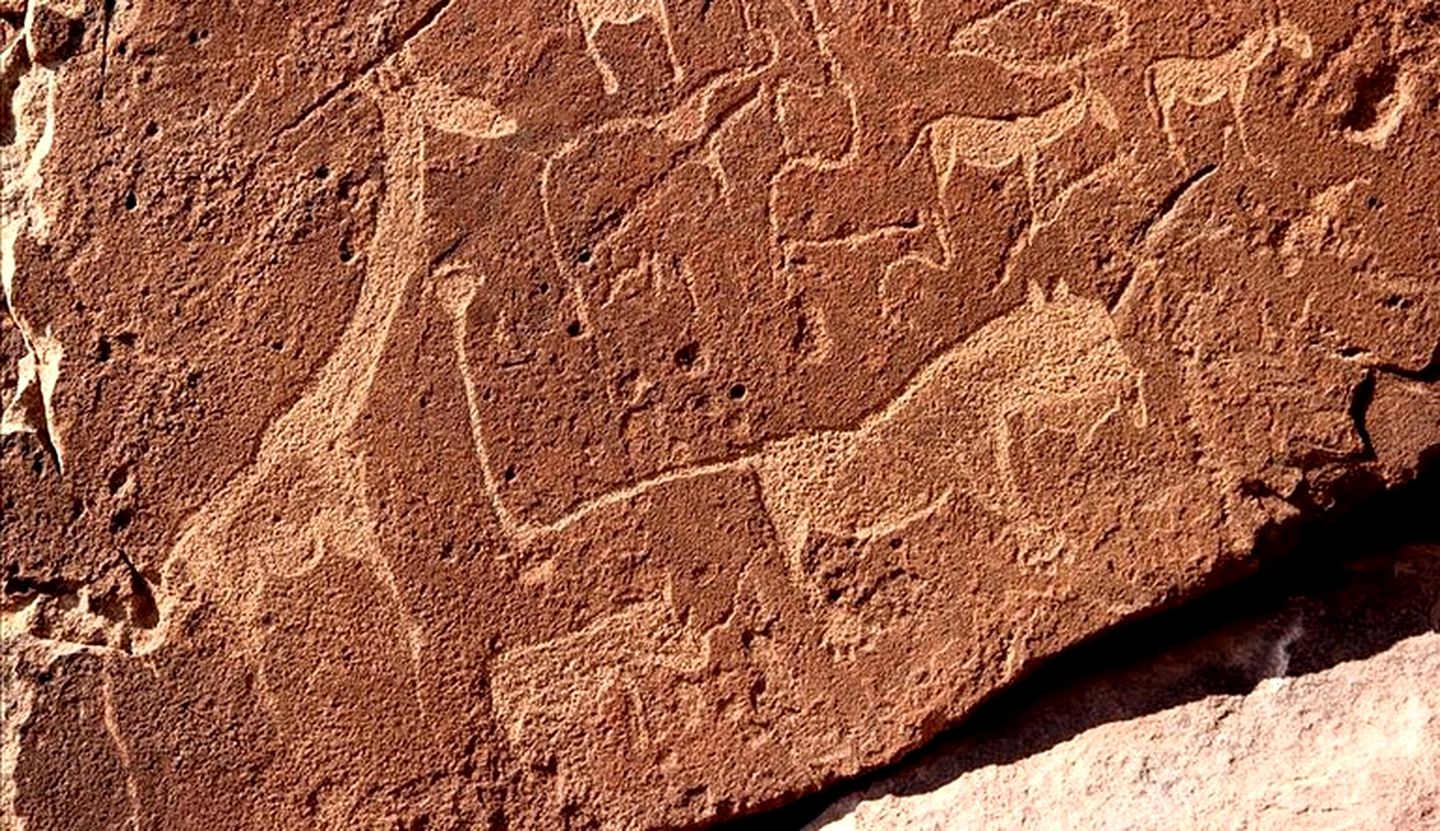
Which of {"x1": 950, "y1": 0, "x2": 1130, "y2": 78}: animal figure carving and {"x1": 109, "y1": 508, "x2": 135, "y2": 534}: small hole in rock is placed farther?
{"x1": 109, "y1": 508, "x2": 135, "y2": 534}: small hole in rock

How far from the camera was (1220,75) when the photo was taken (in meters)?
2.25

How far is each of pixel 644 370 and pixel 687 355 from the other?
0.05 metres

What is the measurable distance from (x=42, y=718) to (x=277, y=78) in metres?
0.77

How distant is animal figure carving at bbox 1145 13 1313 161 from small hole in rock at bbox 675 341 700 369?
54 cm

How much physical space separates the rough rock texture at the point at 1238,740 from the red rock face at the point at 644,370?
12 cm

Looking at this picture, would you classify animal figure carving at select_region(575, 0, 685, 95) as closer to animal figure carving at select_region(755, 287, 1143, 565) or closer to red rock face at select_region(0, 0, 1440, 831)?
red rock face at select_region(0, 0, 1440, 831)

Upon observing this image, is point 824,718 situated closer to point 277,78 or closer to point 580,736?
point 580,736

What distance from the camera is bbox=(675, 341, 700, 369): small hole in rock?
2.35m

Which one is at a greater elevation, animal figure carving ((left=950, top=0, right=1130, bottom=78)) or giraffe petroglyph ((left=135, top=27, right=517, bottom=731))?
animal figure carving ((left=950, top=0, right=1130, bottom=78))

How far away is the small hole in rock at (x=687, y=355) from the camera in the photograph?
7.70 ft

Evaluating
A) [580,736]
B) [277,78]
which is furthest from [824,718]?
[277,78]

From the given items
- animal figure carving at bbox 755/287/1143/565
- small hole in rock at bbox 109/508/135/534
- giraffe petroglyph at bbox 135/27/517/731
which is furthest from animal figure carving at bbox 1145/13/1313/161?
small hole in rock at bbox 109/508/135/534

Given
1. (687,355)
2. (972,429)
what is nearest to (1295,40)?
(972,429)

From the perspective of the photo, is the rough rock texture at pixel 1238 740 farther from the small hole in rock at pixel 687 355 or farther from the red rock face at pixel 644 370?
the small hole in rock at pixel 687 355
